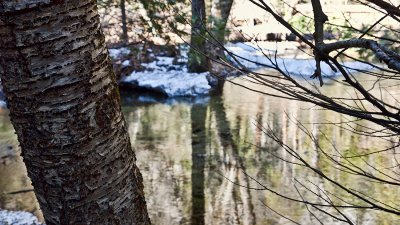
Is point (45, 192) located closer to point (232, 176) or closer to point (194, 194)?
point (194, 194)

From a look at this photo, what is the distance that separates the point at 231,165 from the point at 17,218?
10.4ft

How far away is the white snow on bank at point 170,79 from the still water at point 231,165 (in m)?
1.67

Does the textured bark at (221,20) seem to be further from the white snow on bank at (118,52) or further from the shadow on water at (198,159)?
the white snow on bank at (118,52)

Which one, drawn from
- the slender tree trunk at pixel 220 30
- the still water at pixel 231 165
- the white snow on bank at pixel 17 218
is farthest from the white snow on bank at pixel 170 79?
the white snow on bank at pixel 17 218

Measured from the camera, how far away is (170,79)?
1309cm

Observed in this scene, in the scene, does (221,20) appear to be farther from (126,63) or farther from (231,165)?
(126,63)

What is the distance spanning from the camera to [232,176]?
22.7ft

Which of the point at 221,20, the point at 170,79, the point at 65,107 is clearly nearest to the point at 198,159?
the point at 221,20

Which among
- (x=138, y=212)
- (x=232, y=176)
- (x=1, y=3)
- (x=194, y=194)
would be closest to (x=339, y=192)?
(x=232, y=176)

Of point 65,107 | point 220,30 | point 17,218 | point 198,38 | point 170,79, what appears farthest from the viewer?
point 170,79

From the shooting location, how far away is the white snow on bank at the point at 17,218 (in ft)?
17.2

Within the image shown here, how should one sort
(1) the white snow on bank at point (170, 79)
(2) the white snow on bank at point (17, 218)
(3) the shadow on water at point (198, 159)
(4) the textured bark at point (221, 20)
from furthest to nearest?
(1) the white snow on bank at point (170, 79) < (4) the textured bark at point (221, 20) < (3) the shadow on water at point (198, 159) < (2) the white snow on bank at point (17, 218)

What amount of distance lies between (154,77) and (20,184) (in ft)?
22.7

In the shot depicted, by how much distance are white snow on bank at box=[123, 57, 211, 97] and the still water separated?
1667 millimetres
